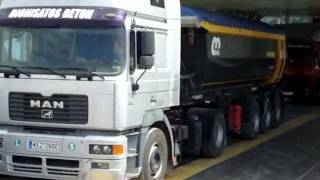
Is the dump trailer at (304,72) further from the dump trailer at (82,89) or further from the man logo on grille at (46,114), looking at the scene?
the man logo on grille at (46,114)

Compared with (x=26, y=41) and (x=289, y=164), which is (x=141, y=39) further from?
(x=289, y=164)

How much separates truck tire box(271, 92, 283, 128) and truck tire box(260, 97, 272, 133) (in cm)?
33

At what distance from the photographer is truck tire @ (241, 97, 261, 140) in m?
15.3

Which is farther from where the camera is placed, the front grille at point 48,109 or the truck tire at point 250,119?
the truck tire at point 250,119

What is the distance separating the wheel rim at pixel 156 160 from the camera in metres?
9.09

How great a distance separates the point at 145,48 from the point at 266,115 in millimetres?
9031

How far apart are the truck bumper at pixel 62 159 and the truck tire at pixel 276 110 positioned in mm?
10041

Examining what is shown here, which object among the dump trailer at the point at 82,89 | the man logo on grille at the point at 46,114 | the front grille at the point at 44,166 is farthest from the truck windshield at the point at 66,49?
the front grille at the point at 44,166

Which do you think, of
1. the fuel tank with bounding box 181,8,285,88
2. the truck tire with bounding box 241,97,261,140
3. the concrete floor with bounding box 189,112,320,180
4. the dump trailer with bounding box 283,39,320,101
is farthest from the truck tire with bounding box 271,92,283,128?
the dump trailer with bounding box 283,39,320,101

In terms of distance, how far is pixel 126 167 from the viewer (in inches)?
331

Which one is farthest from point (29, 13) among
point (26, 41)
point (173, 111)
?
point (173, 111)

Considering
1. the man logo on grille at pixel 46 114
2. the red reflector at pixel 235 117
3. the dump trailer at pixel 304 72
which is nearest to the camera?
the man logo on grille at pixel 46 114

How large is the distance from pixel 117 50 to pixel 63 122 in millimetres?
1183

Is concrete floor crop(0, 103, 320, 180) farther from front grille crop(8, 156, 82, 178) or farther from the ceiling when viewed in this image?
the ceiling
